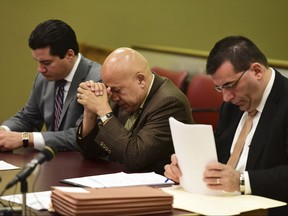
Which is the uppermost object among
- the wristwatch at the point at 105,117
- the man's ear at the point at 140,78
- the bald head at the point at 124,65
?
the bald head at the point at 124,65

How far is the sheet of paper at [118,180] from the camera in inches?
110

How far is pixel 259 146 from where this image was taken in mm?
3010

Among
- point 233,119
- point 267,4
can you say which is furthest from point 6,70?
point 233,119

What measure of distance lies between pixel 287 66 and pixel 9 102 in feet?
12.3

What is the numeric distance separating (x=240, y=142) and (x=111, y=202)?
115 cm

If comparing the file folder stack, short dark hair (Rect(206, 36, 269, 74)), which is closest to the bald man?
short dark hair (Rect(206, 36, 269, 74))

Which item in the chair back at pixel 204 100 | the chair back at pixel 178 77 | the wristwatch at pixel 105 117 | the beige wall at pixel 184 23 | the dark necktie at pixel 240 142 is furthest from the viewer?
the beige wall at pixel 184 23

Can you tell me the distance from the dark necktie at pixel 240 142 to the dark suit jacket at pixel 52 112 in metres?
1.14

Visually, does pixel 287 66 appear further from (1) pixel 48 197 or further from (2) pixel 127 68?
(1) pixel 48 197

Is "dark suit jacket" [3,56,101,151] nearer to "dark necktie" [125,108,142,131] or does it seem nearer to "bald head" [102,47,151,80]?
"dark necktie" [125,108,142,131]

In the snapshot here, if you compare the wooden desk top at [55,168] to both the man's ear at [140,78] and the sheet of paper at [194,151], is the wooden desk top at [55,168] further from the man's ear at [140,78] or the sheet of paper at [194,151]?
the sheet of paper at [194,151]

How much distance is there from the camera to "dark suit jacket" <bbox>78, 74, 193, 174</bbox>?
10.8 ft

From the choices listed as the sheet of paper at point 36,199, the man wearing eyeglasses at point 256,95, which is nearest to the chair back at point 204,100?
the man wearing eyeglasses at point 256,95

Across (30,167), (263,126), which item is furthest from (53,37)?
(30,167)
